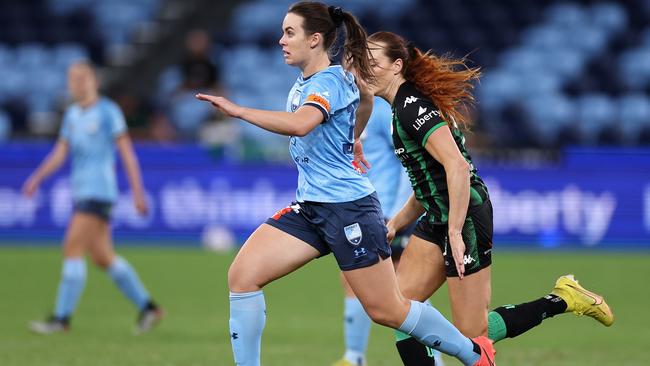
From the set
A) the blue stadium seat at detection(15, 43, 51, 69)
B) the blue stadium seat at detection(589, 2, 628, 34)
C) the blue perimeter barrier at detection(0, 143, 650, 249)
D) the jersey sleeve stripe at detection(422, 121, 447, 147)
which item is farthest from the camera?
the blue stadium seat at detection(589, 2, 628, 34)

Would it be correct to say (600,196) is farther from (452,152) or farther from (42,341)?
(452,152)

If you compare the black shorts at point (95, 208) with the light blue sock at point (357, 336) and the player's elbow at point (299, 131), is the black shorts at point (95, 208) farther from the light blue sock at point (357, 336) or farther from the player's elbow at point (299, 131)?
the player's elbow at point (299, 131)

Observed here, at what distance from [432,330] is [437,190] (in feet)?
2.81

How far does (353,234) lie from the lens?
674cm

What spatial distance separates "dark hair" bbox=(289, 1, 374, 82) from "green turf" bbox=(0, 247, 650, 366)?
9.76 feet

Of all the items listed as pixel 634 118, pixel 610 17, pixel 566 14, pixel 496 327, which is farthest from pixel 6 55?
pixel 496 327

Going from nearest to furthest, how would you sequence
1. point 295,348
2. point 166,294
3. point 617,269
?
point 295,348 → point 166,294 → point 617,269

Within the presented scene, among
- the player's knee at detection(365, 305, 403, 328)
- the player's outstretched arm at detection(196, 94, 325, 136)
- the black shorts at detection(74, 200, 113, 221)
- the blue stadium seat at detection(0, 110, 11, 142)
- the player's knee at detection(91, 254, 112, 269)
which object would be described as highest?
the player's outstretched arm at detection(196, 94, 325, 136)

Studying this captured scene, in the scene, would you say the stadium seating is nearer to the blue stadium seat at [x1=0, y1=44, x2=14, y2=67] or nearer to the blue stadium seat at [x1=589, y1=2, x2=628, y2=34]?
the blue stadium seat at [x1=0, y1=44, x2=14, y2=67]

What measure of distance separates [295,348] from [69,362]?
1911 mm

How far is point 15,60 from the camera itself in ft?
81.0

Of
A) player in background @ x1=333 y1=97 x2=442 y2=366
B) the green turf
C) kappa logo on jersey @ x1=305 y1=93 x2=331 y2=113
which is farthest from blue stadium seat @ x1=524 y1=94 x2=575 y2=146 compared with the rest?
kappa logo on jersey @ x1=305 y1=93 x2=331 y2=113

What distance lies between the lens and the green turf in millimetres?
9602

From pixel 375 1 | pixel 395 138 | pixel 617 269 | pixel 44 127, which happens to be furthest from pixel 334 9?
pixel 375 1
